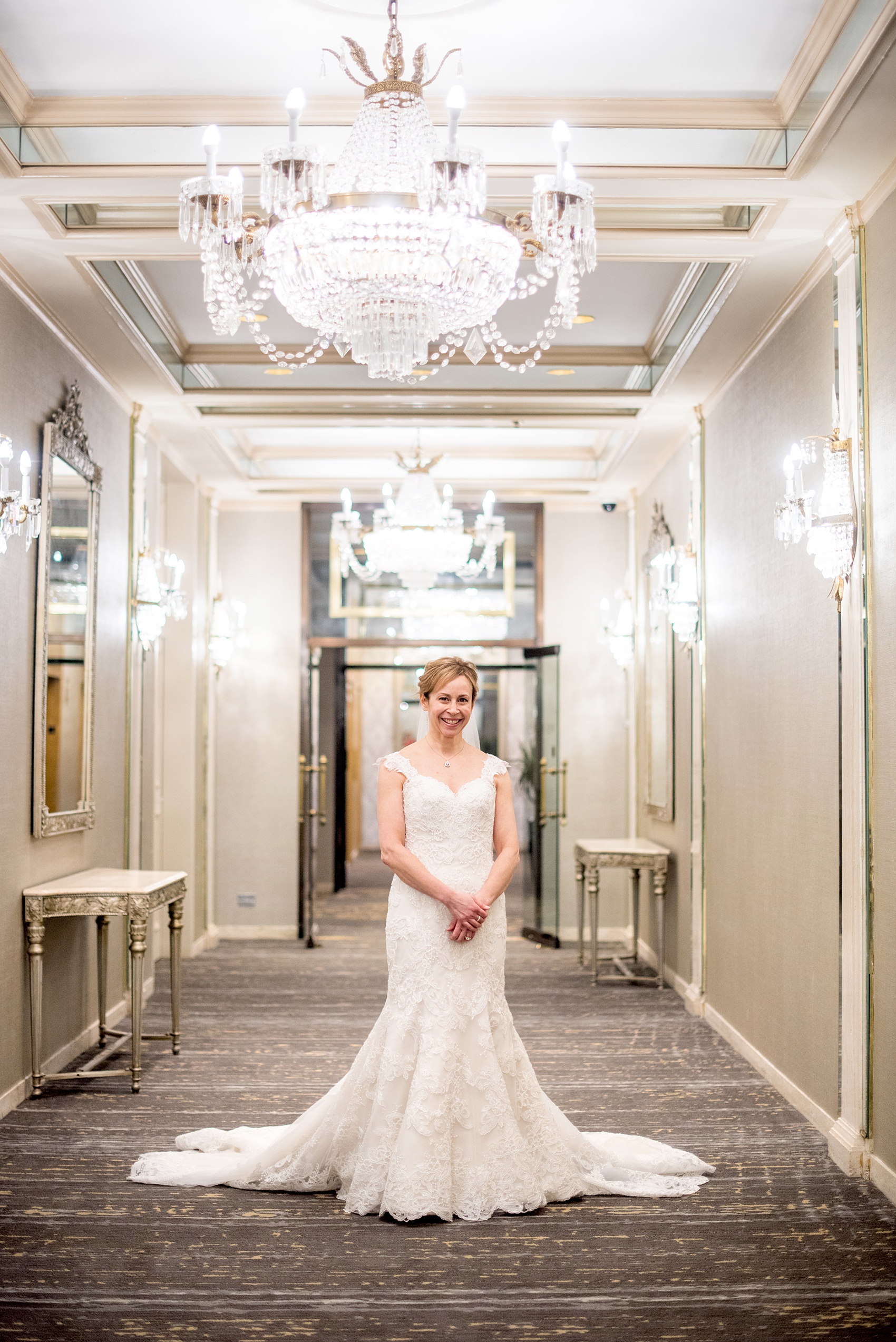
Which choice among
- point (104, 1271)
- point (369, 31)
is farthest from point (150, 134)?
point (104, 1271)

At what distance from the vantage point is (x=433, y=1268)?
10.2 ft

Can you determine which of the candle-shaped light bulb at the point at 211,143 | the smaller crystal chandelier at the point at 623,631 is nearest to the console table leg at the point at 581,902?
the smaller crystal chandelier at the point at 623,631

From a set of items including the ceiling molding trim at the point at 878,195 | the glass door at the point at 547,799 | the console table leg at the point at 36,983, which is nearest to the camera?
the ceiling molding trim at the point at 878,195

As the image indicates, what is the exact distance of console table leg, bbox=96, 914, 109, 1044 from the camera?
5.44 metres

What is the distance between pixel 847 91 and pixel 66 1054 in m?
4.78

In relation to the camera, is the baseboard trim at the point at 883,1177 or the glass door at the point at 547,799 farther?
the glass door at the point at 547,799

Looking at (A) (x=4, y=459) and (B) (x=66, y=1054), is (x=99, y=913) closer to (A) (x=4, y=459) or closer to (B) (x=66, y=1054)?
(B) (x=66, y=1054)

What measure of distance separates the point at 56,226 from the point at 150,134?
0.50m

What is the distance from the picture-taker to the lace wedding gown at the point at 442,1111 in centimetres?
349

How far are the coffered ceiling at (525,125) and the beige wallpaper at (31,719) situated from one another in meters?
0.30

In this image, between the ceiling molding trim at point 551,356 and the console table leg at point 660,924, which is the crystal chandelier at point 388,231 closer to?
the ceiling molding trim at point 551,356

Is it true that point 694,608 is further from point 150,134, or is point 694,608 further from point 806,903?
point 150,134

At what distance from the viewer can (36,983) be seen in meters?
4.65

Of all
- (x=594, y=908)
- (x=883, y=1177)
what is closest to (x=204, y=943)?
(x=594, y=908)
